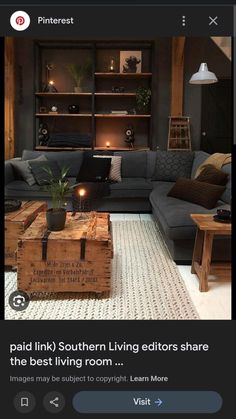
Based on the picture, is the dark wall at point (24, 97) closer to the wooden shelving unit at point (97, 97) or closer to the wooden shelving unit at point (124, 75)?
the wooden shelving unit at point (97, 97)

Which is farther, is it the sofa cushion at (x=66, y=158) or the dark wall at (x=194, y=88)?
the dark wall at (x=194, y=88)

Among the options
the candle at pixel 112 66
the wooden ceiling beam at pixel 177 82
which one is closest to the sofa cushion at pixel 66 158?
the candle at pixel 112 66

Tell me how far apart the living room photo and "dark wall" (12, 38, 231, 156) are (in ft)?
0.04

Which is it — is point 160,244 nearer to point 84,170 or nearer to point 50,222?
point 50,222

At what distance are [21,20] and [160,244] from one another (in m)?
2.03

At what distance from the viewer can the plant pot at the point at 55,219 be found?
177 centimetres

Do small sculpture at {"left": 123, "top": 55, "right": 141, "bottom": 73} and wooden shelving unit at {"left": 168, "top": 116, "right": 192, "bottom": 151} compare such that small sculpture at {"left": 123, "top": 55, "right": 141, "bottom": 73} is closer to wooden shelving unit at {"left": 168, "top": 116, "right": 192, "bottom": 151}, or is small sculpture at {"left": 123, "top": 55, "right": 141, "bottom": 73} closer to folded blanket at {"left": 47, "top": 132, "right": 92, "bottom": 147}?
wooden shelving unit at {"left": 168, "top": 116, "right": 192, "bottom": 151}

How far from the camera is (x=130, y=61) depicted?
14.7 ft

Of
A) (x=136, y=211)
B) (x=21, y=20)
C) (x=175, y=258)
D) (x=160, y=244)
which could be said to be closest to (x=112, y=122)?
(x=136, y=211)

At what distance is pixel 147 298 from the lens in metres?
1.63

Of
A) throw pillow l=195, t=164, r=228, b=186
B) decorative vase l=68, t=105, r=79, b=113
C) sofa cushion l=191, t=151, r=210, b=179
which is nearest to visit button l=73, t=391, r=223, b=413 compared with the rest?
throw pillow l=195, t=164, r=228, b=186

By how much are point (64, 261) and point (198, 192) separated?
3.59ft

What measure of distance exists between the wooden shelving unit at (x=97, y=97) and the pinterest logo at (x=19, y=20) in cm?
397

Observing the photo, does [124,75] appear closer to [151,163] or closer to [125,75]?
[125,75]
